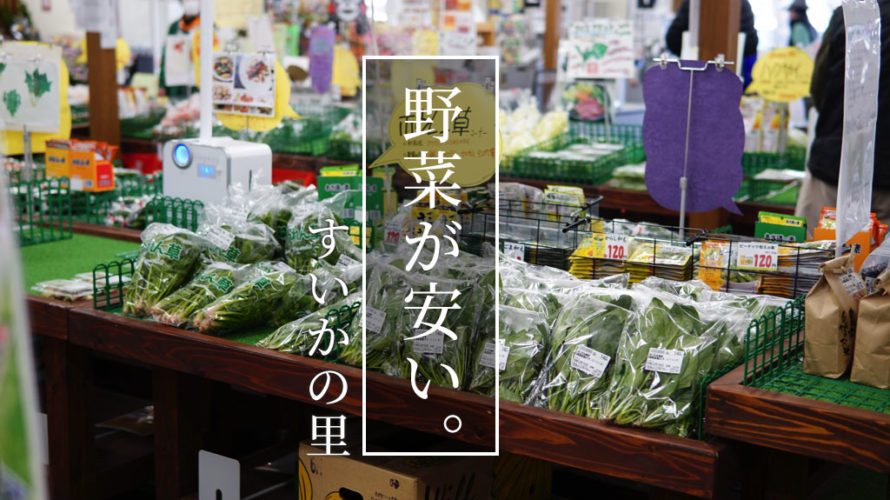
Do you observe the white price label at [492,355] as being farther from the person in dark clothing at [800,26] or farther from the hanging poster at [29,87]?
the person in dark clothing at [800,26]

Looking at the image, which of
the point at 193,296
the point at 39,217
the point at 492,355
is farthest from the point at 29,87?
the point at 492,355

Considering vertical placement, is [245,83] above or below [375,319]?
above

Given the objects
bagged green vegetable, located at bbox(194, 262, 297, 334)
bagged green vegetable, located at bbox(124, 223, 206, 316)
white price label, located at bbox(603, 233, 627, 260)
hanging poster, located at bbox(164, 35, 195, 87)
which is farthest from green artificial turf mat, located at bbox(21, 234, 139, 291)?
hanging poster, located at bbox(164, 35, 195, 87)

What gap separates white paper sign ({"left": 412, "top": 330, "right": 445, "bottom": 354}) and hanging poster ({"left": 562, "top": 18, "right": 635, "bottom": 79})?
340 centimetres

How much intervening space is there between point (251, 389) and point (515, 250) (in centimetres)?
78

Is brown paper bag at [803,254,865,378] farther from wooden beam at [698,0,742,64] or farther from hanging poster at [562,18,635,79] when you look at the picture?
hanging poster at [562,18,635,79]

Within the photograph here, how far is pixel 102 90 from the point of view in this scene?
5305mm

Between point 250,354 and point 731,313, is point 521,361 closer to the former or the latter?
point 731,313

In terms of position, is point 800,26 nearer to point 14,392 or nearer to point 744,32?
point 744,32

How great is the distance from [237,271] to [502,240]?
0.71m

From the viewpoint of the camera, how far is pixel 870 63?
2.16m

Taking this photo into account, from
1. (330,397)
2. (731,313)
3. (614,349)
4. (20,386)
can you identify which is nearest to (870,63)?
(731,313)

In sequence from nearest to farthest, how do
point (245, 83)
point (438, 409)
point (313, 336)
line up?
point (438, 409) → point (313, 336) → point (245, 83)

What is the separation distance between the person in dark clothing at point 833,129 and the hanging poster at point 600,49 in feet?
4.79
